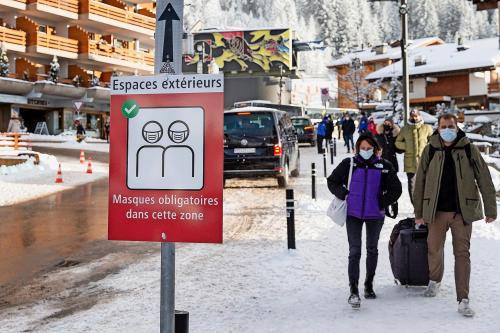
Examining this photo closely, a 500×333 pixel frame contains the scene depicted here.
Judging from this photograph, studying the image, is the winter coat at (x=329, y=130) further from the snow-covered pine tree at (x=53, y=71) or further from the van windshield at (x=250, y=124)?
the snow-covered pine tree at (x=53, y=71)

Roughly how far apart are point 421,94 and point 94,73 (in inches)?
1305

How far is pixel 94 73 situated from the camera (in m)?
47.0

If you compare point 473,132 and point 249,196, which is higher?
point 473,132

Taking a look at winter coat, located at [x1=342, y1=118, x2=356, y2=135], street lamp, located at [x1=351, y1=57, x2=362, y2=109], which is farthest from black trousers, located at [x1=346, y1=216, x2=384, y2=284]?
street lamp, located at [x1=351, y1=57, x2=362, y2=109]

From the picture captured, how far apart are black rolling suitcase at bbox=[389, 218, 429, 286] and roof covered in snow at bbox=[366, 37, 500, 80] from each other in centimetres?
5016

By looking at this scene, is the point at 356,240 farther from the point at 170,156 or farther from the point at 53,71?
the point at 53,71

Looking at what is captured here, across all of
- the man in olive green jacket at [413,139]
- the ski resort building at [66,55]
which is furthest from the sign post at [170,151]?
the ski resort building at [66,55]

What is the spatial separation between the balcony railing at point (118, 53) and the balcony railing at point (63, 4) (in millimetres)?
2808

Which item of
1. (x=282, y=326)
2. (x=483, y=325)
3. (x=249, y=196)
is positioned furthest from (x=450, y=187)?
(x=249, y=196)

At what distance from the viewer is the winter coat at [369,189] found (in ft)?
18.1

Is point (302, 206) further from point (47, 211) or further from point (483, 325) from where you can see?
point (483, 325)

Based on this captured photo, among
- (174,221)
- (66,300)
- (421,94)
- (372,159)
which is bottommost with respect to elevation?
(66,300)

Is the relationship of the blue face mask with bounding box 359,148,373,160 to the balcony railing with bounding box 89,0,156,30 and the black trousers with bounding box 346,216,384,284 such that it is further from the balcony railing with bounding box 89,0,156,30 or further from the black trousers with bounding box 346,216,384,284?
the balcony railing with bounding box 89,0,156,30

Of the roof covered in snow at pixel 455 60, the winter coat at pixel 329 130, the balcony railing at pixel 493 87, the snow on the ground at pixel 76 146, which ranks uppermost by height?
the roof covered in snow at pixel 455 60
